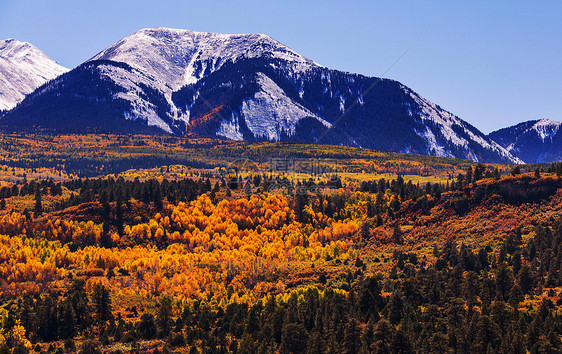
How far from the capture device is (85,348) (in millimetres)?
187125

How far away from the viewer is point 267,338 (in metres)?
179

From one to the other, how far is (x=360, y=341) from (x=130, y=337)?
7508 cm

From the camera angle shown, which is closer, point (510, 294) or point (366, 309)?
point (510, 294)

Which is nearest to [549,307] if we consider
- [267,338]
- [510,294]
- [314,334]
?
[510,294]

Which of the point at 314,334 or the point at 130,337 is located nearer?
the point at 314,334

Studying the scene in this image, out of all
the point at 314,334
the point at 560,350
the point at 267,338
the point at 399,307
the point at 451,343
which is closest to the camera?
the point at 560,350

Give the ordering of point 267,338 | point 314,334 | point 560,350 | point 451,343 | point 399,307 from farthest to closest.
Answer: point 399,307 < point 267,338 < point 314,334 < point 451,343 < point 560,350

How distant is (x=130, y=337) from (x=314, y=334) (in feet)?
210

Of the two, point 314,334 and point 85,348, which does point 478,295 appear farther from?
point 85,348

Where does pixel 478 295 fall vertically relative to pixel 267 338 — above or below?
above

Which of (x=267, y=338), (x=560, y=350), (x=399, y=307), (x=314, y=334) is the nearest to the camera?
(x=560, y=350)

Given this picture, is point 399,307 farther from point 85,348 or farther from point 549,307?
point 85,348

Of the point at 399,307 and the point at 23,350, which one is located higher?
the point at 399,307

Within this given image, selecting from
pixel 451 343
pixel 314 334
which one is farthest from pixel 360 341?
pixel 451 343
